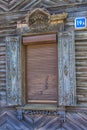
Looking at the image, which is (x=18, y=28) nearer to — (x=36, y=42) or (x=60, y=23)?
(x=36, y=42)

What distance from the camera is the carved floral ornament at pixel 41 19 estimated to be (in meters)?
5.50

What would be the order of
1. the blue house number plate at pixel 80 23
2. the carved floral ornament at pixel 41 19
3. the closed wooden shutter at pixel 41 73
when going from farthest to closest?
the closed wooden shutter at pixel 41 73 → the carved floral ornament at pixel 41 19 → the blue house number plate at pixel 80 23

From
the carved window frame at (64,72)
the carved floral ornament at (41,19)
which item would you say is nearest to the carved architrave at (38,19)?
the carved floral ornament at (41,19)

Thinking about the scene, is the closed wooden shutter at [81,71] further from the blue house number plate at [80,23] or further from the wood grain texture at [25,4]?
the wood grain texture at [25,4]

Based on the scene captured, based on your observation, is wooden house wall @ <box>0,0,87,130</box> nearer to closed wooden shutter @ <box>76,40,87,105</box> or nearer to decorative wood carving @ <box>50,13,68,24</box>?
closed wooden shutter @ <box>76,40,87,105</box>

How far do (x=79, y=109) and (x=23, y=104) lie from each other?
4.53 feet

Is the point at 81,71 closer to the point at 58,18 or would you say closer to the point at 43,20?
the point at 58,18

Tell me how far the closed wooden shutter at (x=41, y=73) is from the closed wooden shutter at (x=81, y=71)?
1.84 feet

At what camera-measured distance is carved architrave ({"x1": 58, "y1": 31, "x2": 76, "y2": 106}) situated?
539 centimetres

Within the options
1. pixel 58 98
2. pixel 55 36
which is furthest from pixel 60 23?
pixel 58 98

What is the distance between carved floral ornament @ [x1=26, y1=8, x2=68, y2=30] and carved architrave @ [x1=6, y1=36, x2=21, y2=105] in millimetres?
518

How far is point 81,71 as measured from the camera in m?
5.39

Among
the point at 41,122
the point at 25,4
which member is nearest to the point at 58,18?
the point at 25,4

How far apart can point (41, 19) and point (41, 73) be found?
1.30 m
